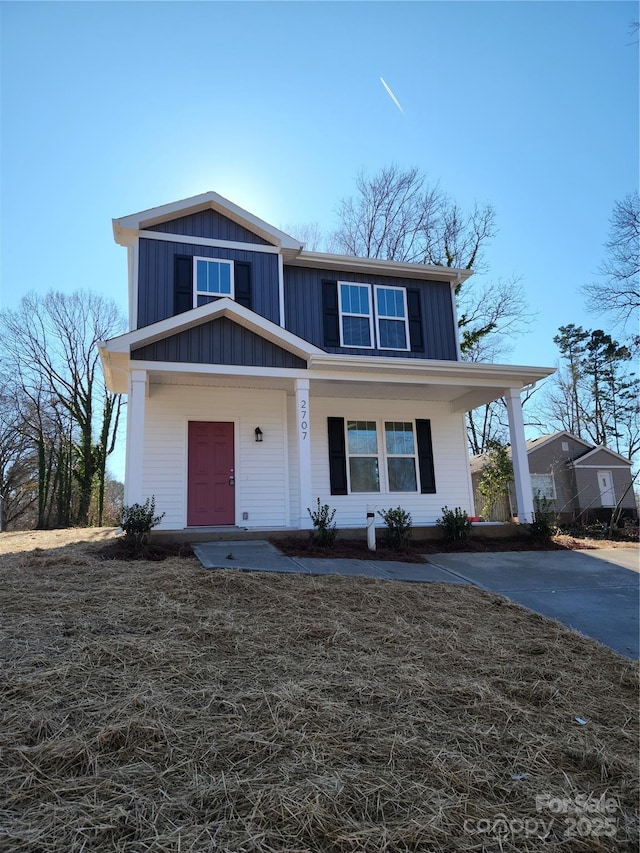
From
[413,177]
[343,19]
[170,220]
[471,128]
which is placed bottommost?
[170,220]

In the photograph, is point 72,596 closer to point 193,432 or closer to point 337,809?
point 337,809

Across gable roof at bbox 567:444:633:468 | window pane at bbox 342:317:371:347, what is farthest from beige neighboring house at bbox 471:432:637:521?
window pane at bbox 342:317:371:347

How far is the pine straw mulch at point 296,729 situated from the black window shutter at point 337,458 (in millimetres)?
5862

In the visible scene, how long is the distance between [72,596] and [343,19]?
29.9 ft

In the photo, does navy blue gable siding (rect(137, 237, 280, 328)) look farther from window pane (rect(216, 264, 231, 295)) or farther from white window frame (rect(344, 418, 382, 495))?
white window frame (rect(344, 418, 382, 495))

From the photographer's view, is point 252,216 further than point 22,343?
No

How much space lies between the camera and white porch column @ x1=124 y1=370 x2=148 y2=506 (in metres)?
7.42

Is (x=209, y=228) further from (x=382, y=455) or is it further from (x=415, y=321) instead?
(x=382, y=455)

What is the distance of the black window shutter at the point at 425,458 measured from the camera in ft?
34.3

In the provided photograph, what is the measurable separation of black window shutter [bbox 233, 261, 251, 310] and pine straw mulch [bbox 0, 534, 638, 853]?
6.66 metres

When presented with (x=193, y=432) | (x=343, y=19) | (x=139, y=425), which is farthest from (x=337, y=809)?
(x=343, y=19)

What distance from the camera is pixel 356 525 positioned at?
995 centimetres

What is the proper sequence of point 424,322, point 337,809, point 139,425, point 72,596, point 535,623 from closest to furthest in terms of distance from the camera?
point 337,809
point 72,596
point 535,623
point 139,425
point 424,322

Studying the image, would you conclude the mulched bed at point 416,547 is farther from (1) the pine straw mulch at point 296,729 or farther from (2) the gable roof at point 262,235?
(2) the gable roof at point 262,235
